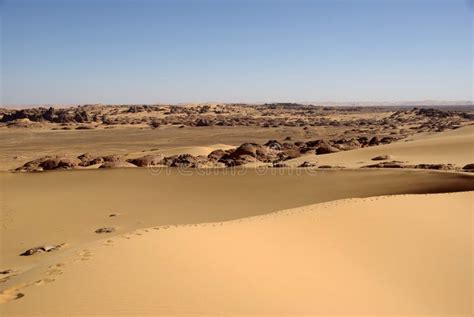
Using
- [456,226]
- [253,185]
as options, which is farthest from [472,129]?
[456,226]

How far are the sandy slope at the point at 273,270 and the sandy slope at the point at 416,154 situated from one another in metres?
11.6

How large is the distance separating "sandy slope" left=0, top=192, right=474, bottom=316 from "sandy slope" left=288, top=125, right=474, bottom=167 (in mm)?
11586

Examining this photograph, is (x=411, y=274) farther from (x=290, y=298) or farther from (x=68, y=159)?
(x=68, y=159)

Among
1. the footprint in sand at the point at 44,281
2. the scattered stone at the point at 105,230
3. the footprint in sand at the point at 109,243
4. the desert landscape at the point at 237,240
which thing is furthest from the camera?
the scattered stone at the point at 105,230

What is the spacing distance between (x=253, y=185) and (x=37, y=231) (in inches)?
306

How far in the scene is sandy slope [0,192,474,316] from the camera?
5352 mm

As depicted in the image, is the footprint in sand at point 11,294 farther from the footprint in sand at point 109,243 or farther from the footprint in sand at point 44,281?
the footprint in sand at point 109,243

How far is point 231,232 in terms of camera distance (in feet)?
28.9

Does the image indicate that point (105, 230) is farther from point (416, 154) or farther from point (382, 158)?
point (416, 154)

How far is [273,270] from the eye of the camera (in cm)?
656

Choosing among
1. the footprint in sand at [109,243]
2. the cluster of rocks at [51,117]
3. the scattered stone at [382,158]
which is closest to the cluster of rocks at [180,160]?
the scattered stone at [382,158]

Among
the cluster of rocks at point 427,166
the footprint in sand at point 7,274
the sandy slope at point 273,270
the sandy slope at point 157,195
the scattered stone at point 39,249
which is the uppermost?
the sandy slope at point 273,270

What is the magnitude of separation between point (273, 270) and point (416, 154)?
18197 mm

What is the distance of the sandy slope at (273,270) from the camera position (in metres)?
5.35
